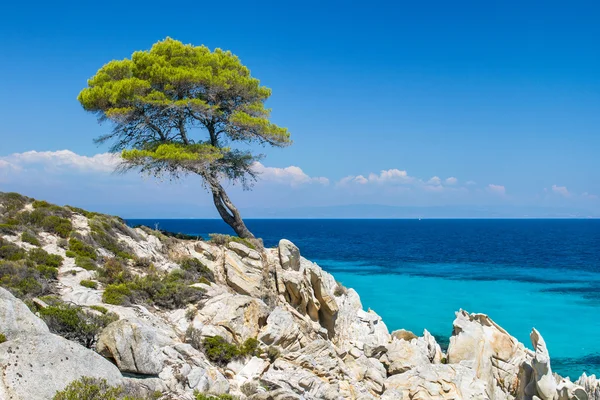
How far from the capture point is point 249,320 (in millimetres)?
17797

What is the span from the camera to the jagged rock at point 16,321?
34.5 ft

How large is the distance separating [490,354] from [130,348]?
19.0 meters

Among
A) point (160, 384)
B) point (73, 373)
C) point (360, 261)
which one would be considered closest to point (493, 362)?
point (160, 384)

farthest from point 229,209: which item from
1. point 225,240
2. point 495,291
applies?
point 495,291

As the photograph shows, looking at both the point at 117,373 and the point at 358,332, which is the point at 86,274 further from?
the point at 358,332

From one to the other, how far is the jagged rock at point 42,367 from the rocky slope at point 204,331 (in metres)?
0.02

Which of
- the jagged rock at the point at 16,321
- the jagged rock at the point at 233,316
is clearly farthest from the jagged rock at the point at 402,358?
the jagged rock at the point at 16,321

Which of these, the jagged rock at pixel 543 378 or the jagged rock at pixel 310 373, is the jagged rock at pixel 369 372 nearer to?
the jagged rock at pixel 310 373

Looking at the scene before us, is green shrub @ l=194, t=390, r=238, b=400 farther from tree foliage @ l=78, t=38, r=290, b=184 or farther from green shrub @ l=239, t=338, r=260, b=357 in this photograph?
tree foliage @ l=78, t=38, r=290, b=184

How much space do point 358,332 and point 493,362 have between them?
740 cm

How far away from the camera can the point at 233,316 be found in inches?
687

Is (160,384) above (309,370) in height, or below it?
above

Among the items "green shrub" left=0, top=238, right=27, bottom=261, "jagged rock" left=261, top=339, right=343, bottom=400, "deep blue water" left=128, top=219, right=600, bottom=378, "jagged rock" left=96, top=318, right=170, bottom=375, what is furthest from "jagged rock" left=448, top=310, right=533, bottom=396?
"green shrub" left=0, top=238, right=27, bottom=261

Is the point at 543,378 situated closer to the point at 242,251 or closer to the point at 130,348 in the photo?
the point at 242,251
